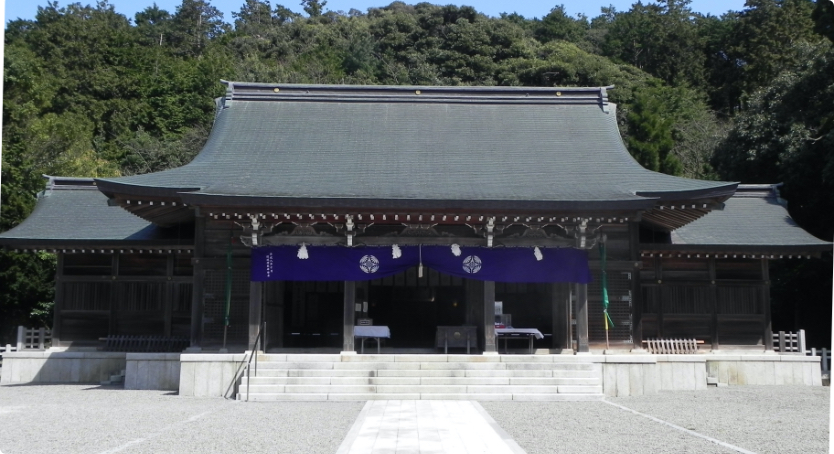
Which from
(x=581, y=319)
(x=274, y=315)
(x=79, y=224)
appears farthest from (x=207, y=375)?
(x=581, y=319)

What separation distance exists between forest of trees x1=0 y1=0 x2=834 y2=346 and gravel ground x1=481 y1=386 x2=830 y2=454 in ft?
38.3

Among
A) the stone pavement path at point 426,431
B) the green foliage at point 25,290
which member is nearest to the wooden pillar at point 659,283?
the stone pavement path at point 426,431

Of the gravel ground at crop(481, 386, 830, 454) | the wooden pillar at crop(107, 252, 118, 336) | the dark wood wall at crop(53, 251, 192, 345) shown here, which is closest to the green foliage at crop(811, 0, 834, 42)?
the gravel ground at crop(481, 386, 830, 454)

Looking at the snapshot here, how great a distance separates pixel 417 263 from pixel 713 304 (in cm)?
766

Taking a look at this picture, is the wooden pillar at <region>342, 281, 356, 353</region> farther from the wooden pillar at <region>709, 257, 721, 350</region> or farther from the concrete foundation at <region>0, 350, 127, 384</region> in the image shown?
the wooden pillar at <region>709, 257, 721, 350</region>

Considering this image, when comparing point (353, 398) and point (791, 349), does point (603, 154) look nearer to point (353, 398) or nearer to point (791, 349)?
point (791, 349)

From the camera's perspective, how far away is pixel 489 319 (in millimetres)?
15109

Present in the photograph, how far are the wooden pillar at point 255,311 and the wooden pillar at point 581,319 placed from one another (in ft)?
20.5

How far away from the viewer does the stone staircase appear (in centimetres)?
1356

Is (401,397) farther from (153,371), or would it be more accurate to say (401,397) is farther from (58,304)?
(58,304)

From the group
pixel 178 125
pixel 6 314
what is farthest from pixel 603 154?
pixel 178 125

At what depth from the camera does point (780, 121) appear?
87.4 ft

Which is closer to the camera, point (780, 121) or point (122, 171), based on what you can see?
point (780, 121)

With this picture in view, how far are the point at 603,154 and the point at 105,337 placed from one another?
12.5 meters
